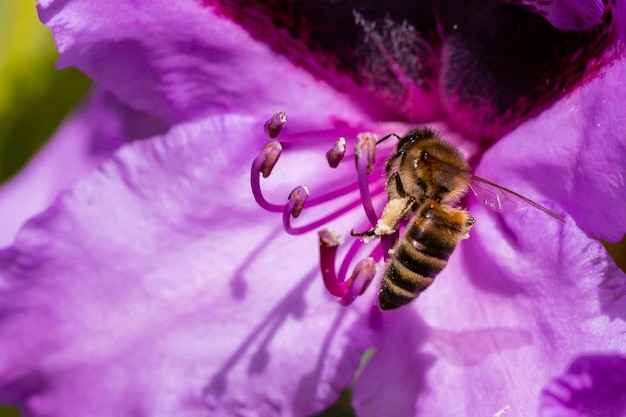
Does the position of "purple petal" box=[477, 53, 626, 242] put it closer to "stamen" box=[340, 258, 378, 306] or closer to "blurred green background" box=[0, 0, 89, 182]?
"stamen" box=[340, 258, 378, 306]

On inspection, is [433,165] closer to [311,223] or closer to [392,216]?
[392,216]

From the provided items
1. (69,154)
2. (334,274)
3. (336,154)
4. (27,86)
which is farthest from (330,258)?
(27,86)

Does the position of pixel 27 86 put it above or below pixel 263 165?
below

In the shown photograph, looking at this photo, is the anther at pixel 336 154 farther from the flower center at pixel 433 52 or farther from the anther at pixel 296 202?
the flower center at pixel 433 52

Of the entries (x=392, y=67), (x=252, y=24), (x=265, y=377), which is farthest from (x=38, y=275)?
(x=392, y=67)

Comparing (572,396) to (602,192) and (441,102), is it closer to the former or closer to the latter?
(602,192)

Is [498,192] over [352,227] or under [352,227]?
over
